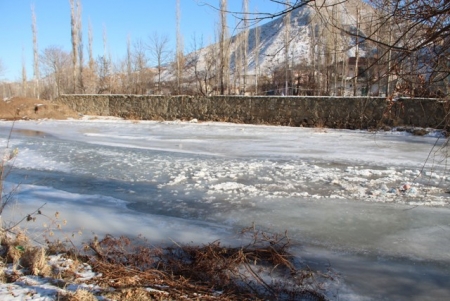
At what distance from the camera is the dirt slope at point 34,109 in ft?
76.2

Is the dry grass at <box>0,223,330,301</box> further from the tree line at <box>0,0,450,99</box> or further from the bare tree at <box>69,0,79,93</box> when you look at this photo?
the bare tree at <box>69,0,79,93</box>

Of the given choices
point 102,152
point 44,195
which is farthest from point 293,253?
point 102,152

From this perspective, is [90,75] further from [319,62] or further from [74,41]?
[319,62]

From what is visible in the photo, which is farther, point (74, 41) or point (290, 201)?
point (74, 41)

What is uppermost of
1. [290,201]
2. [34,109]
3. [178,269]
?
[34,109]

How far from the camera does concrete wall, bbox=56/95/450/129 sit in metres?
16.1

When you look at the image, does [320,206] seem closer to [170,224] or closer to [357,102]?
[170,224]

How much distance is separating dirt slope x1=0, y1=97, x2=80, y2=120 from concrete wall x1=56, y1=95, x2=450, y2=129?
1778mm

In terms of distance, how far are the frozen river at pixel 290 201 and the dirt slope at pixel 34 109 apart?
14419mm

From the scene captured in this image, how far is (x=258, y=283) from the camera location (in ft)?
10.4

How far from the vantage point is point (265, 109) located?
65.6 feet

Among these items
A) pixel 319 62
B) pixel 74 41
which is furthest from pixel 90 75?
pixel 319 62

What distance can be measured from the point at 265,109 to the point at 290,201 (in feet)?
48.7

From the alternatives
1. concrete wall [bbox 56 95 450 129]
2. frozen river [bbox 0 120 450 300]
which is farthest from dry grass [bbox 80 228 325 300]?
concrete wall [bbox 56 95 450 129]
